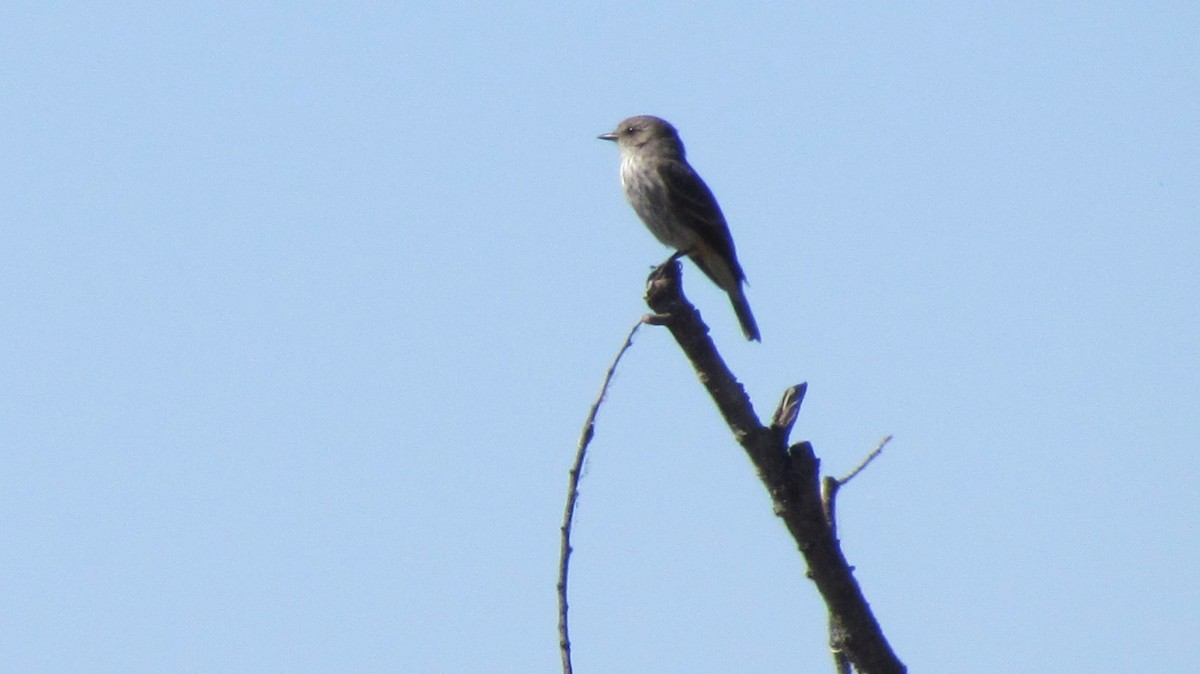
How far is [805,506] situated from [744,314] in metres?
7.05

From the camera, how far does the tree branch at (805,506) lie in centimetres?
479

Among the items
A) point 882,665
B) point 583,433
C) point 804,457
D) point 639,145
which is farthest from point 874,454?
point 639,145

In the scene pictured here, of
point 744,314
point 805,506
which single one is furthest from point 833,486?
point 744,314

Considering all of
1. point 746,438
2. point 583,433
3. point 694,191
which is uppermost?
point 694,191

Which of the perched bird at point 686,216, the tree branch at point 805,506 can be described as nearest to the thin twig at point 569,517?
the tree branch at point 805,506

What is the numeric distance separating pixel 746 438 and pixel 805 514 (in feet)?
1.17

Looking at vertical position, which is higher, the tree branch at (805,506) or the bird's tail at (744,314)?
the bird's tail at (744,314)

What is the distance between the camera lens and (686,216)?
12.1 meters

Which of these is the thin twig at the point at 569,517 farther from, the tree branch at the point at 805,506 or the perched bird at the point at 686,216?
the perched bird at the point at 686,216

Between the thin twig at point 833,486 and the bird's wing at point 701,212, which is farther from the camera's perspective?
the bird's wing at point 701,212

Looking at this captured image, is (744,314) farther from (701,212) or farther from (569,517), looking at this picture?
(569,517)

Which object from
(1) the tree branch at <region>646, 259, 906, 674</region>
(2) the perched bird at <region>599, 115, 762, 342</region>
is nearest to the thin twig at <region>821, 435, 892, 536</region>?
(1) the tree branch at <region>646, 259, 906, 674</region>

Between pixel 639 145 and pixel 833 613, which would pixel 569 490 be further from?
pixel 639 145

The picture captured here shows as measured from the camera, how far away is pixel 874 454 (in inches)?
212
